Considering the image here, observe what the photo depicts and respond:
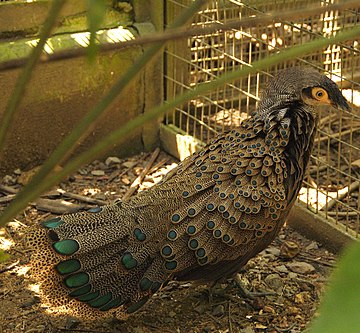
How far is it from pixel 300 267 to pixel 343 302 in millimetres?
3608

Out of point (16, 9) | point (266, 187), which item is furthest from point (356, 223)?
point (16, 9)

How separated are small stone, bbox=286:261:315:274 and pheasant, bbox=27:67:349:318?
63cm

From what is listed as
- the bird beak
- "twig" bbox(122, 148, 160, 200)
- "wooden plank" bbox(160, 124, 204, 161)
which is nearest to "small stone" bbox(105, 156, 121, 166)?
"twig" bbox(122, 148, 160, 200)

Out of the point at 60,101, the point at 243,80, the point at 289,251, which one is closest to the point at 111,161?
the point at 60,101

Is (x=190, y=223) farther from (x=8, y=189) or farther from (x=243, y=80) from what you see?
(x=243, y=80)

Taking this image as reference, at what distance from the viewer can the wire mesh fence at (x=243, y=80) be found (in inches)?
187

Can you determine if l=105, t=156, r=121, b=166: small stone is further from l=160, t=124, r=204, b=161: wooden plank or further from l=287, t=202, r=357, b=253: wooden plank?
l=287, t=202, r=357, b=253: wooden plank

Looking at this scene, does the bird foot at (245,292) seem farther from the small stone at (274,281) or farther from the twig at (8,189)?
the twig at (8,189)

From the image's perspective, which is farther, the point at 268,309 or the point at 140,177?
the point at 140,177

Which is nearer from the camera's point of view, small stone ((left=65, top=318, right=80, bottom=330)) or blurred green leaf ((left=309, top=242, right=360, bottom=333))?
blurred green leaf ((left=309, top=242, right=360, bottom=333))

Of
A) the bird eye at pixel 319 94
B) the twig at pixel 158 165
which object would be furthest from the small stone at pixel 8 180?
the bird eye at pixel 319 94

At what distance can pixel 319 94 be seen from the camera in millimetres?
3830

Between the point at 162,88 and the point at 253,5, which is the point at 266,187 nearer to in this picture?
the point at 253,5

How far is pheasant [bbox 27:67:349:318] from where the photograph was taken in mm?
3293
